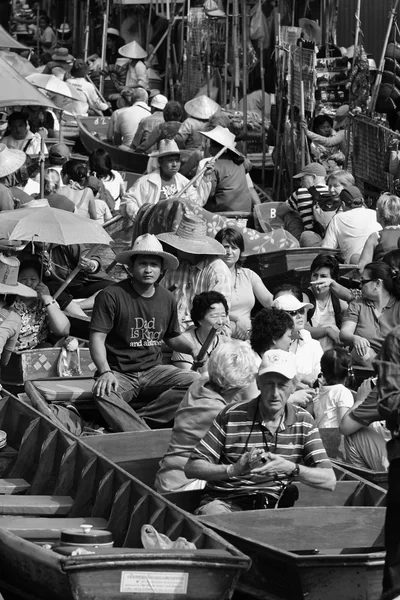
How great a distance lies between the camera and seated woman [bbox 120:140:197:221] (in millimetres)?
13727

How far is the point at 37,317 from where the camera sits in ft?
33.7

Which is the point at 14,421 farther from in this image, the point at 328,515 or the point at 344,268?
the point at 344,268

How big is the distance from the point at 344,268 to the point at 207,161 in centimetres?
305

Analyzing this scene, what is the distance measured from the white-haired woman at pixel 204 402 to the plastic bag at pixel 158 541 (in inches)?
30.1

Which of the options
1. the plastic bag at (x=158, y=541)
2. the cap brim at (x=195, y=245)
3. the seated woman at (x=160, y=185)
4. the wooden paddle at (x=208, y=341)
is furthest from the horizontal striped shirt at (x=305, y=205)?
the plastic bag at (x=158, y=541)

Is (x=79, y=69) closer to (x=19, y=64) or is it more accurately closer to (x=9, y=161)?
(x=19, y=64)

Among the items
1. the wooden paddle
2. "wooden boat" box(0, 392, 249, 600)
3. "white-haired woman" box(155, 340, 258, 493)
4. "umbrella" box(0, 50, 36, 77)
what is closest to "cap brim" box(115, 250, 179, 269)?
the wooden paddle

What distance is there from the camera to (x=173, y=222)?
11797 mm

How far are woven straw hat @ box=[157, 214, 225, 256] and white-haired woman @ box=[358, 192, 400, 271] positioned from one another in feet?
4.33

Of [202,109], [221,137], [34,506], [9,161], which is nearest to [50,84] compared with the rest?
[202,109]

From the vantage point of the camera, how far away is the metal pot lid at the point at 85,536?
6.52 meters

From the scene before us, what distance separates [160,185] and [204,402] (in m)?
6.96

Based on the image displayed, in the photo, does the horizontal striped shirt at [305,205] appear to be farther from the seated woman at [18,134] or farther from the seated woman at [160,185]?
the seated woman at [18,134]

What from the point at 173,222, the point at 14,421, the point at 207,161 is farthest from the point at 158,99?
the point at 14,421
